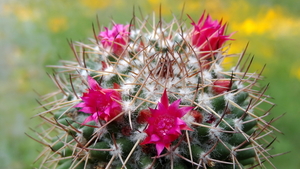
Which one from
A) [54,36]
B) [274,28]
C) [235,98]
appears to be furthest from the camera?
[54,36]

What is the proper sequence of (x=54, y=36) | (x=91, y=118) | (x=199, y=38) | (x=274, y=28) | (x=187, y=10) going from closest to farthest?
(x=91, y=118) < (x=199, y=38) < (x=274, y=28) < (x=54, y=36) < (x=187, y=10)

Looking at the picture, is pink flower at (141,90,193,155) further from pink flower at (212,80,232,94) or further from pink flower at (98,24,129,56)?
pink flower at (98,24,129,56)

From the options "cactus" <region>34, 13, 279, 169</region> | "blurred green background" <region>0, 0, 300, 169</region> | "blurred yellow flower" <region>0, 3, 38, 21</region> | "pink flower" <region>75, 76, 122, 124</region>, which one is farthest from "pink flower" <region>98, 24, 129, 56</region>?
"blurred yellow flower" <region>0, 3, 38, 21</region>

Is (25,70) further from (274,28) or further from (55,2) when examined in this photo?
(274,28)

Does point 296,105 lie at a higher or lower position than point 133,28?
lower

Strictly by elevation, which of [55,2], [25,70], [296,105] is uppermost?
[55,2]

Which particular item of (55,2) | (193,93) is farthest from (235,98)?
(55,2)
